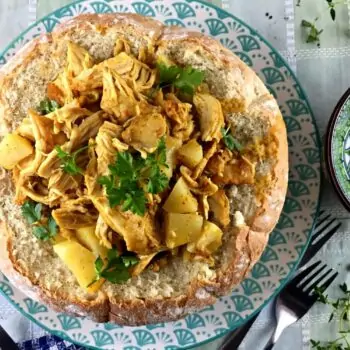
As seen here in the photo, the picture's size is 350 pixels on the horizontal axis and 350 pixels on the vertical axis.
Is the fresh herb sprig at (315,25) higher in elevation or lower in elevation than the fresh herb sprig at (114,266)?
higher

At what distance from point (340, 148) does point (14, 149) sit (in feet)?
4.82

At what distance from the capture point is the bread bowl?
9.60 ft

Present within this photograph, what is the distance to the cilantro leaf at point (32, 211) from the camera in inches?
116

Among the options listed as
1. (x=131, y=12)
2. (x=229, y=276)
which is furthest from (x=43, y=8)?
(x=229, y=276)

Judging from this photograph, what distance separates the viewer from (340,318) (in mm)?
3438

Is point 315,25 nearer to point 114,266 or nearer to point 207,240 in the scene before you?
point 207,240

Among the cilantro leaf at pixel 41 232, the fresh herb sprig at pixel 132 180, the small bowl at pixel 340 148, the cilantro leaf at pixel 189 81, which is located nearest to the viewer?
the fresh herb sprig at pixel 132 180

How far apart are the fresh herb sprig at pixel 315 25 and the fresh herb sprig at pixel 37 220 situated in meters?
1.57

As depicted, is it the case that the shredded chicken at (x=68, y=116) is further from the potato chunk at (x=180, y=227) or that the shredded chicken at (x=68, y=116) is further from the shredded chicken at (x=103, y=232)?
the potato chunk at (x=180, y=227)

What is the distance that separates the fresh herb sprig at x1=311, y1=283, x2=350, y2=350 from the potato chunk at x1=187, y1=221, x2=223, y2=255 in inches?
30.1

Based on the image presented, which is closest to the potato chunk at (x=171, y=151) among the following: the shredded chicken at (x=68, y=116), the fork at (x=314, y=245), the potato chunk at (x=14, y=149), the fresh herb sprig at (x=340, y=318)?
the shredded chicken at (x=68, y=116)

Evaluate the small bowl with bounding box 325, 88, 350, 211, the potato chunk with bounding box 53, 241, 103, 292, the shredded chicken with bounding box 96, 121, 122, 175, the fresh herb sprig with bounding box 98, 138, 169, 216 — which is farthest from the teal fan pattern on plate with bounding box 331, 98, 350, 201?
the potato chunk with bounding box 53, 241, 103, 292

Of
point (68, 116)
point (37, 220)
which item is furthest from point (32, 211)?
point (68, 116)

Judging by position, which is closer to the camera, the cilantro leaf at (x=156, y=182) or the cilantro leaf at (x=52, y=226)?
the cilantro leaf at (x=156, y=182)
